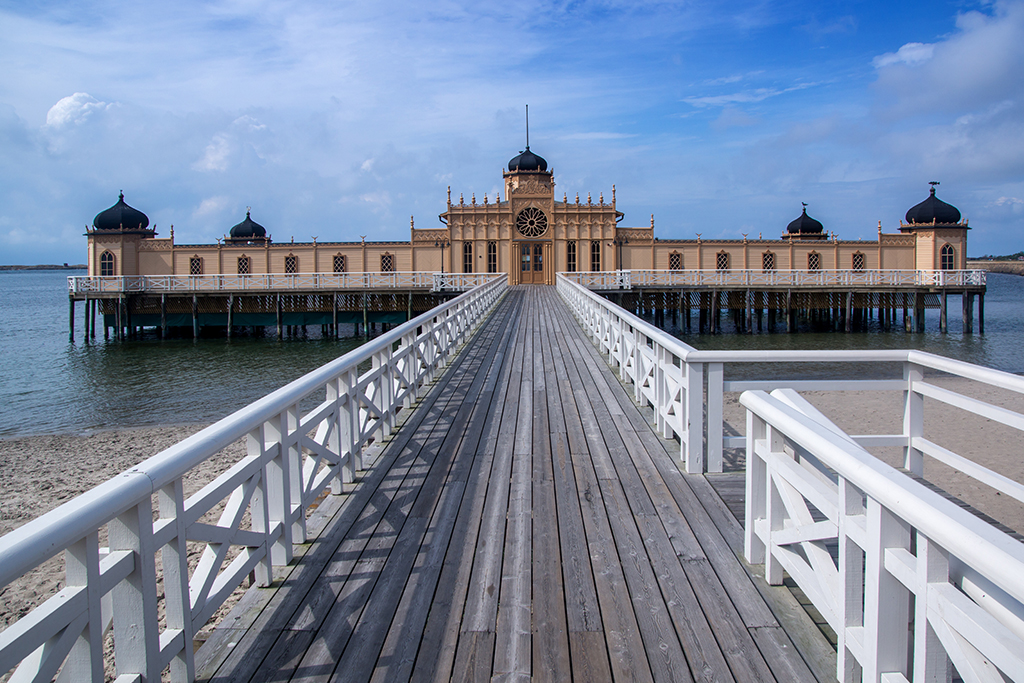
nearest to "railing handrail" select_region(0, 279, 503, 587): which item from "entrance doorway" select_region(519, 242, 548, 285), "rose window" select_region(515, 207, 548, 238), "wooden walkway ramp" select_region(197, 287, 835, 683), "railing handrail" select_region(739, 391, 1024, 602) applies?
"wooden walkway ramp" select_region(197, 287, 835, 683)

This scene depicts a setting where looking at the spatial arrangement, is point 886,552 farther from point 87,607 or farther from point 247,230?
point 247,230

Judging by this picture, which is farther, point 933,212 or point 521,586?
point 933,212

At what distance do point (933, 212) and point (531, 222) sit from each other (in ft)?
71.7

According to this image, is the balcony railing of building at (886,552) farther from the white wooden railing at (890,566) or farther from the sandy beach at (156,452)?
the sandy beach at (156,452)

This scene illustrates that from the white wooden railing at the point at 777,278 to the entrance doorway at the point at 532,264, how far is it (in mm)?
3131

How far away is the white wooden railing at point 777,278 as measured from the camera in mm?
33219

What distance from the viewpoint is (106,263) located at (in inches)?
1511

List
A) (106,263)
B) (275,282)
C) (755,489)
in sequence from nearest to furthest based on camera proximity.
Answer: (755,489) → (275,282) → (106,263)

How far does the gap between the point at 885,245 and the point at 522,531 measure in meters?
41.4

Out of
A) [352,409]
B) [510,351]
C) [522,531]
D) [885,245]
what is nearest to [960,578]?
[522,531]

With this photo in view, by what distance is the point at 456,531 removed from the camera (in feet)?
13.8

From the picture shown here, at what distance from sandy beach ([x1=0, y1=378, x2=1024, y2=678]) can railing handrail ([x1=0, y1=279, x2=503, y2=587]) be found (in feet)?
8.15

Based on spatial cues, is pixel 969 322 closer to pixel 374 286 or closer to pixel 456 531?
pixel 374 286

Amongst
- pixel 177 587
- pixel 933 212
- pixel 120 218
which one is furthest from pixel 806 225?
pixel 177 587
